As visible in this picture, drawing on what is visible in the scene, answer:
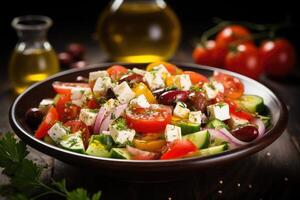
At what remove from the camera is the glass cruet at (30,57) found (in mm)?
4629

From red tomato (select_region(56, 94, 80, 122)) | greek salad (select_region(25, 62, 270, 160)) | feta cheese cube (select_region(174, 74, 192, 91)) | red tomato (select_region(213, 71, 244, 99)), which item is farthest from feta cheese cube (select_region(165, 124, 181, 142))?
red tomato (select_region(213, 71, 244, 99))

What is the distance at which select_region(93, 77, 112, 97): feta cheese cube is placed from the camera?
349 cm

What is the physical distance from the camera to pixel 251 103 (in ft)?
12.1

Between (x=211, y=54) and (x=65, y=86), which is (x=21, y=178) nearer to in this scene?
(x=65, y=86)

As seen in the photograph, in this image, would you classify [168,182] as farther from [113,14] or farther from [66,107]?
[113,14]

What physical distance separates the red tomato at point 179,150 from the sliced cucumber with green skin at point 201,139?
81 millimetres

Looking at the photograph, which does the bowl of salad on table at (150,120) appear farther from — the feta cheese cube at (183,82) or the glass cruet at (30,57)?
the glass cruet at (30,57)

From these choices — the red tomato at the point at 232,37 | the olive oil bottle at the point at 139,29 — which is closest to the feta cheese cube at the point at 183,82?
the olive oil bottle at the point at 139,29

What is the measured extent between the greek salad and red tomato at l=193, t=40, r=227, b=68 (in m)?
1.42

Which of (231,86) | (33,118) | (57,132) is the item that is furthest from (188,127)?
(33,118)

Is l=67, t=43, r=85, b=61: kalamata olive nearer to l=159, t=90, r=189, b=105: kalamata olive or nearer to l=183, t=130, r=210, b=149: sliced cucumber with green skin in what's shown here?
l=159, t=90, r=189, b=105: kalamata olive

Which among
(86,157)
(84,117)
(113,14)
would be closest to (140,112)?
(84,117)

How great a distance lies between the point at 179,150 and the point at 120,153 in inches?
10.8

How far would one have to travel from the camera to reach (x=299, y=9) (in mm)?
6055
